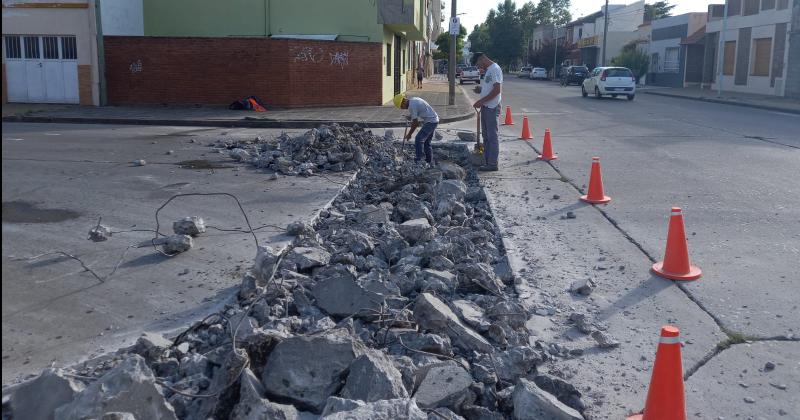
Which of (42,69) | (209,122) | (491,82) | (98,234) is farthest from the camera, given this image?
(42,69)

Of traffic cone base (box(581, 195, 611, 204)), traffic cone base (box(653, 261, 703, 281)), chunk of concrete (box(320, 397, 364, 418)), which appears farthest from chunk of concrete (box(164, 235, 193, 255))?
traffic cone base (box(581, 195, 611, 204))

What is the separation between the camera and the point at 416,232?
6.70 m

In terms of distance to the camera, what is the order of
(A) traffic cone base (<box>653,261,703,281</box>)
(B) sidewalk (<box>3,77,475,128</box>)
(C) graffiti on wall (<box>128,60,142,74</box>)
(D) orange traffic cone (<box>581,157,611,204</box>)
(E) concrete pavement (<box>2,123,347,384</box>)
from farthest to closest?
(C) graffiti on wall (<box>128,60,142,74</box>) < (B) sidewalk (<box>3,77,475,128</box>) < (D) orange traffic cone (<box>581,157,611,204</box>) < (A) traffic cone base (<box>653,261,703,281</box>) < (E) concrete pavement (<box>2,123,347,384</box>)

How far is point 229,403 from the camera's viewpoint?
344 cm

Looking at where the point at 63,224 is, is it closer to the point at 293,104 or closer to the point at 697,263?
the point at 697,263

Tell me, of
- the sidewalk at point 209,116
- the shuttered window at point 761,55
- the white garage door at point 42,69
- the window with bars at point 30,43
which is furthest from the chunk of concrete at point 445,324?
the shuttered window at point 761,55

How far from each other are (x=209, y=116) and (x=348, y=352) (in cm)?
1812

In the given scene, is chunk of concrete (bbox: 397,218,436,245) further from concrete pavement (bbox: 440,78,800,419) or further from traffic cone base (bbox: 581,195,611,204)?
traffic cone base (bbox: 581,195,611,204)

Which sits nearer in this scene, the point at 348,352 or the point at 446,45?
the point at 348,352

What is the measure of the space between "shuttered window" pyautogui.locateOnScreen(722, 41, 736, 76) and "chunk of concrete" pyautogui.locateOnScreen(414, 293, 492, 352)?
44312mm

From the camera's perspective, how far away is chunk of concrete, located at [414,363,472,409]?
353cm

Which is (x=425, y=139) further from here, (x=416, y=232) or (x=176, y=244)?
(x=176, y=244)

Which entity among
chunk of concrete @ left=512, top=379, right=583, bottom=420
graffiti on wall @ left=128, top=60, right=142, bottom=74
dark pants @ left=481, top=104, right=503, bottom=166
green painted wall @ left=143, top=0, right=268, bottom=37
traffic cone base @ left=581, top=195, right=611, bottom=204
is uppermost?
green painted wall @ left=143, top=0, right=268, bottom=37

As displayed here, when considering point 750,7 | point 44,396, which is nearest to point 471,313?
point 44,396
